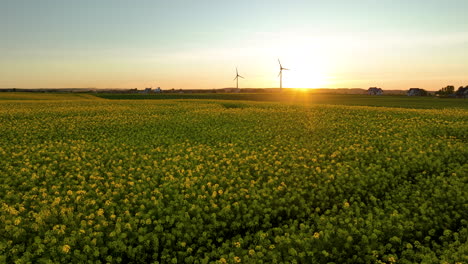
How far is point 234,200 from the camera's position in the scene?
43.6ft

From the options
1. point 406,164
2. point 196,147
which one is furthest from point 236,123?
point 406,164

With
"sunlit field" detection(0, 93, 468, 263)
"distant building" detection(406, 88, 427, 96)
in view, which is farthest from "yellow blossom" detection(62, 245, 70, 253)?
"distant building" detection(406, 88, 427, 96)

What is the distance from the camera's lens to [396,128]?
2766 centimetres

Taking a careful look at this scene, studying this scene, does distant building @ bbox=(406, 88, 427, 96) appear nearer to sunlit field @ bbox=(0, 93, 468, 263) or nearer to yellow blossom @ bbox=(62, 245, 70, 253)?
sunlit field @ bbox=(0, 93, 468, 263)

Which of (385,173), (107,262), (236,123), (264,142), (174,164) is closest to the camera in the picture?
(107,262)

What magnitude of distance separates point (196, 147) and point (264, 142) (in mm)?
4965

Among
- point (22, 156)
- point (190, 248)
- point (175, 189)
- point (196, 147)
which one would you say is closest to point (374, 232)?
point (190, 248)

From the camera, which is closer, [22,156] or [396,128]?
[22,156]

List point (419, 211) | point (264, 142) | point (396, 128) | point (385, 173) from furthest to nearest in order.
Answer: point (396, 128) < point (264, 142) < point (385, 173) < point (419, 211)

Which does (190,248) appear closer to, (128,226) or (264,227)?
(128,226)

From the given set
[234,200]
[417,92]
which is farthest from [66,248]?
[417,92]

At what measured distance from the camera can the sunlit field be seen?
998 centimetres

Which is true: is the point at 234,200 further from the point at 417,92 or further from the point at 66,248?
the point at 417,92

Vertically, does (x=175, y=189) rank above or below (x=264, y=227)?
above
